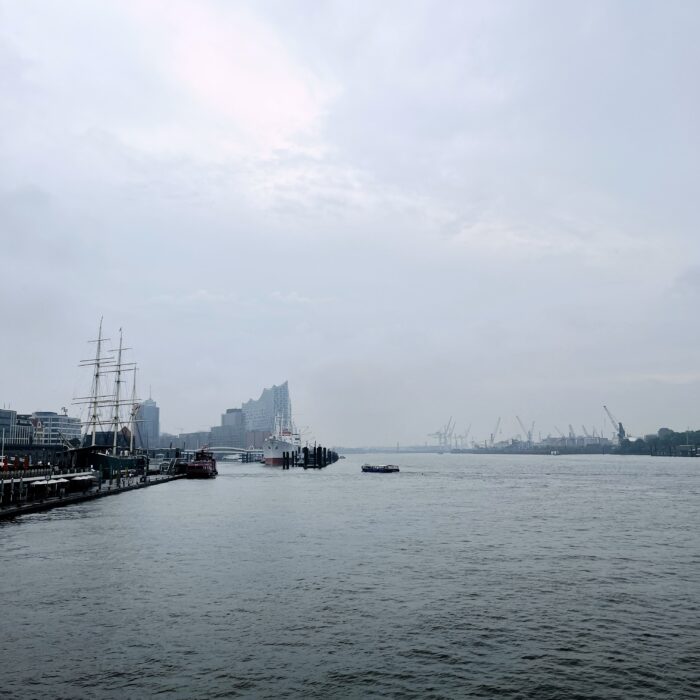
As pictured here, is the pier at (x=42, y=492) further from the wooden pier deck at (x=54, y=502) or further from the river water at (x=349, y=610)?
the river water at (x=349, y=610)

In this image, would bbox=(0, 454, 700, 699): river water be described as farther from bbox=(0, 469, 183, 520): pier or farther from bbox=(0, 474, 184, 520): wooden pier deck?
bbox=(0, 469, 183, 520): pier

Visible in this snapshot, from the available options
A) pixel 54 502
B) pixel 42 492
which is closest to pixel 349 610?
pixel 54 502

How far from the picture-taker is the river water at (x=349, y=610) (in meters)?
20.7

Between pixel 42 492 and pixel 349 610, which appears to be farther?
pixel 42 492

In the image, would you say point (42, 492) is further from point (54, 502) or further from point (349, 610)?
point (349, 610)

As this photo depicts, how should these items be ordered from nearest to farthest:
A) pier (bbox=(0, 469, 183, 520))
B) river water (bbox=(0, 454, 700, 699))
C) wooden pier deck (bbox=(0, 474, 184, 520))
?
river water (bbox=(0, 454, 700, 699)) → wooden pier deck (bbox=(0, 474, 184, 520)) → pier (bbox=(0, 469, 183, 520))

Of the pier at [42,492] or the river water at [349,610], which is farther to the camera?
the pier at [42,492]

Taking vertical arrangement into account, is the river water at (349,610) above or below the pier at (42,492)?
below

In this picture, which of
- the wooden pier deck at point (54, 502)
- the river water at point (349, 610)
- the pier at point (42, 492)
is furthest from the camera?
the pier at point (42, 492)

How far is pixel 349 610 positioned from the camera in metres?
29.0

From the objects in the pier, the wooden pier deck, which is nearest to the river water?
the wooden pier deck

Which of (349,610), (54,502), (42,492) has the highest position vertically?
(42,492)

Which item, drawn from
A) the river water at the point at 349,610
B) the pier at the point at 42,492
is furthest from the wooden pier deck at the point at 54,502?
the river water at the point at 349,610

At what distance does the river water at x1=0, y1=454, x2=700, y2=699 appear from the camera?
2072cm
